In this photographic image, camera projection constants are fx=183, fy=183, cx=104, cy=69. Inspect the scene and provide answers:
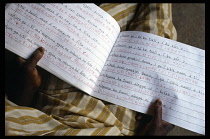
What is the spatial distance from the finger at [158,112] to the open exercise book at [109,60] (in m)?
0.02

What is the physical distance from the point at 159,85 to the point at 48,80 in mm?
332

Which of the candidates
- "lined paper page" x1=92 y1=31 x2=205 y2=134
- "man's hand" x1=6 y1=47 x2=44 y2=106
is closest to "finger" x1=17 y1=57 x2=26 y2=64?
"man's hand" x1=6 y1=47 x2=44 y2=106

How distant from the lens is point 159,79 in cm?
51

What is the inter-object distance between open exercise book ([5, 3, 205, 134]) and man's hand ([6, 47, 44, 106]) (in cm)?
2

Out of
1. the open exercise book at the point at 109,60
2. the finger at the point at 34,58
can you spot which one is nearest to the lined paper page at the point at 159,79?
the open exercise book at the point at 109,60

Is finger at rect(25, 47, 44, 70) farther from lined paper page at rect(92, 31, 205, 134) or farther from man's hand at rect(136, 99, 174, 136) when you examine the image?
man's hand at rect(136, 99, 174, 136)

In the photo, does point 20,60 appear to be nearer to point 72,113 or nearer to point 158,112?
point 72,113

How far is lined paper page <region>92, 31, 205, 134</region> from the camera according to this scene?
1.61ft

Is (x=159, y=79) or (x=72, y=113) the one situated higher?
(x=159, y=79)

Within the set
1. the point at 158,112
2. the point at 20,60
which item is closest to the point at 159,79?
the point at 158,112

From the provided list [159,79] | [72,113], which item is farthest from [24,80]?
[159,79]

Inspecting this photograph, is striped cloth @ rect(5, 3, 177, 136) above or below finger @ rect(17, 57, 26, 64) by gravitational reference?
below

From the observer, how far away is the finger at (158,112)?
1.58 feet

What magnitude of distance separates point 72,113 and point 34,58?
19cm
